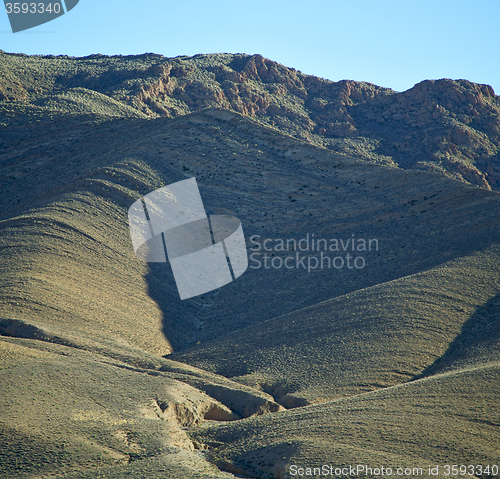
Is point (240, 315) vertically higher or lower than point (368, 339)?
higher

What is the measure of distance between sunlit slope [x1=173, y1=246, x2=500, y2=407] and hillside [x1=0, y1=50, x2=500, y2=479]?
0.33 feet

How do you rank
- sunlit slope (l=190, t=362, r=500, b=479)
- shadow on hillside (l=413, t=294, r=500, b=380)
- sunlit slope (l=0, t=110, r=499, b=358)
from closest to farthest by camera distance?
sunlit slope (l=190, t=362, r=500, b=479) → shadow on hillside (l=413, t=294, r=500, b=380) → sunlit slope (l=0, t=110, r=499, b=358)

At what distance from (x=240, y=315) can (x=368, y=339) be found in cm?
897

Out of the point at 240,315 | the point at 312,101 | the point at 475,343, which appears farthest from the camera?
the point at 312,101

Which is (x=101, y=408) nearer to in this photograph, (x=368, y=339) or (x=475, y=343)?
(x=368, y=339)

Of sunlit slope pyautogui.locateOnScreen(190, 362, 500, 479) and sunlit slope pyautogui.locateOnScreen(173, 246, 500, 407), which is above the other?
sunlit slope pyautogui.locateOnScreen(173, 246, 500, 407)

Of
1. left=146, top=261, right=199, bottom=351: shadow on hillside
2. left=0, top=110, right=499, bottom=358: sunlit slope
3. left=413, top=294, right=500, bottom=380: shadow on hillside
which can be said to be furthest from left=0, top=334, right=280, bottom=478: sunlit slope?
left=413, top=294, right=500, bottom=380: shadow on hillside

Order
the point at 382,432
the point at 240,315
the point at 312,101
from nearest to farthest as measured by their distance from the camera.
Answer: the point at 382,432
the point at 240,315
the point at 312,101

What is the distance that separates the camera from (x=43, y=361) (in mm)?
19703

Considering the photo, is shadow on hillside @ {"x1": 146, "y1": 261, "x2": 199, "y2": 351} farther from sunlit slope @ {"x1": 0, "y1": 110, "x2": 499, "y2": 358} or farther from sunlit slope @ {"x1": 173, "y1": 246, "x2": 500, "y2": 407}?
sunlit slope @ {"x1": 173, "y1": 246, "x2": 500, "y2": 407}

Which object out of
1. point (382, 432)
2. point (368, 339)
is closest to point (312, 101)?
point (368, 339)

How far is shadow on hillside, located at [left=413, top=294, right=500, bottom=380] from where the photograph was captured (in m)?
22.1

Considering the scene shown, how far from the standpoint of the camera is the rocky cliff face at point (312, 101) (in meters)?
72.8

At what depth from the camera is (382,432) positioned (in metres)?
15.6
